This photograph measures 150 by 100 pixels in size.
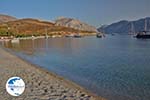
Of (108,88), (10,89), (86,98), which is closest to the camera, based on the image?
(10,89)

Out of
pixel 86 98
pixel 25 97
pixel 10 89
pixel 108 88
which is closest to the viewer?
pixel 10 89

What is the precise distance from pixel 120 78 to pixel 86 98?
9400mm

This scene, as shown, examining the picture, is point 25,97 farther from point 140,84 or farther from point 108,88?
point 140,84

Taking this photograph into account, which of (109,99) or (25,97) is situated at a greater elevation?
(25,97)

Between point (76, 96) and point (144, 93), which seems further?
point (144, 93)

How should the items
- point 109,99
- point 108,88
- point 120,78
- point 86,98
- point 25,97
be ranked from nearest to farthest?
point 25,97
point 86,98
point 109,99
point 108,88
point 120,78

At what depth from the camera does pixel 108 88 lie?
16.8m

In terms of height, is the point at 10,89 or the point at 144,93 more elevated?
the point at 10,89

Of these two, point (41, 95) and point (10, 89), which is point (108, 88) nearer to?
point (41, 95)

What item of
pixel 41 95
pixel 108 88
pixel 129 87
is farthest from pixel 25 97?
pixel 129 87

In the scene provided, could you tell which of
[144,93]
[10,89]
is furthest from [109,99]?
[10,89]

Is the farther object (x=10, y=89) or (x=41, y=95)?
(x=41, y=95)

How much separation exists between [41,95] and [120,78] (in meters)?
10.5

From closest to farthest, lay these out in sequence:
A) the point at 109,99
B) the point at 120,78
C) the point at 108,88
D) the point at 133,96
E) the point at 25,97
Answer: the point at 25,97
the point at 109,99
the point at 133,96
the point at 108,88
the point at 120,78
